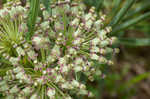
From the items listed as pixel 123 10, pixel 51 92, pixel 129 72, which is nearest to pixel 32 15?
pixel 51 92

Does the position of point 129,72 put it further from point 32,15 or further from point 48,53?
point 32,15

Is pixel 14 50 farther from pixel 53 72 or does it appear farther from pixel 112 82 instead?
pixel 112 82

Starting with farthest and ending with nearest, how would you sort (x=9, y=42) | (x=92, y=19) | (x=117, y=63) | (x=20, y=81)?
(x=117, y=63), (x=92, y=19), (x=9, y=42), (x=20, y=81)

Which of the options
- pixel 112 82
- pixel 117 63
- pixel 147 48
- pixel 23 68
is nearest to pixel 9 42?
pixel 23 68

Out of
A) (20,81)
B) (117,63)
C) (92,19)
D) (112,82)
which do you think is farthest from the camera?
(117,63)

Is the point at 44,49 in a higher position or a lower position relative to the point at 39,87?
higher

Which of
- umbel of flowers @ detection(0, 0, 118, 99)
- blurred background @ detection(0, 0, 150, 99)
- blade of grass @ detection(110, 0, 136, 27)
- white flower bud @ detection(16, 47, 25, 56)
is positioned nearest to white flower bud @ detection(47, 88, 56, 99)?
umbel of flowers @ detection(0, 0, 118, 99)

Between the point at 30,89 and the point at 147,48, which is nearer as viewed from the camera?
the point at 30,89
